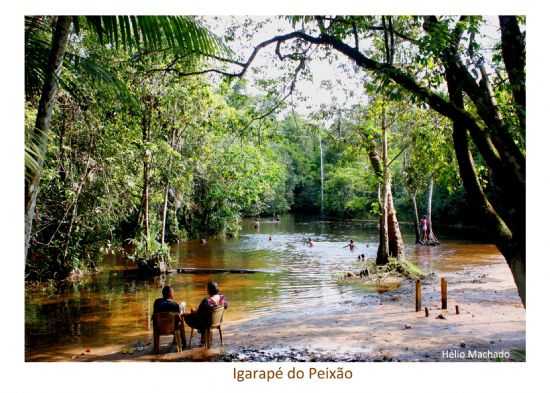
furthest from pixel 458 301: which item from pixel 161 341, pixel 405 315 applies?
pixel 161 341

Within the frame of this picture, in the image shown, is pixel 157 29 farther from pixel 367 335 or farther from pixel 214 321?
pixel 367 335

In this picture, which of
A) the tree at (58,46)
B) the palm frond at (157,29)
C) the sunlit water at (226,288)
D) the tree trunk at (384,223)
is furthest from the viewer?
the tree trunk at (384,223)

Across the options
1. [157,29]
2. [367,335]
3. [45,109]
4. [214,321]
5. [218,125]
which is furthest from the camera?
[218,125]

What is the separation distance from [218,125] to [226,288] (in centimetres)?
519

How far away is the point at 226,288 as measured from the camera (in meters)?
15.1

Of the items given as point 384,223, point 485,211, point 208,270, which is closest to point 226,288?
point 208,270

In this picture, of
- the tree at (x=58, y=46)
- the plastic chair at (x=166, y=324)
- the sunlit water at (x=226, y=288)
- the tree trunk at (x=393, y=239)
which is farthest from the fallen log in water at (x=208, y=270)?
the tree at (x=58, y=46)

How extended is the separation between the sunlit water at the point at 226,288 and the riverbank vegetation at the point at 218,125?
1265 millimetres

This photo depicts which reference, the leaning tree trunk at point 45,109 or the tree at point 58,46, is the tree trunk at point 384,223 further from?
the leaning tree trunk at point 45,109

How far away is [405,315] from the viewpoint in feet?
36.3

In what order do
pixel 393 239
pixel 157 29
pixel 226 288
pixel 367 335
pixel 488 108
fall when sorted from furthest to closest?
pixel 393 239, pixel 226 288, pixel 367 335, pixel 488 108, pixel 157 29

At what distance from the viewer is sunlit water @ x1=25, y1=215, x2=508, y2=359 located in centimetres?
1076

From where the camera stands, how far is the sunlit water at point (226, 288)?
35.3 ft
